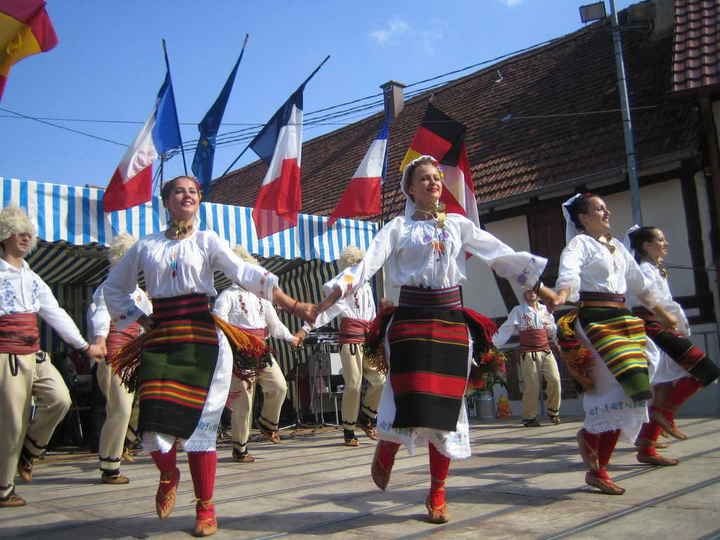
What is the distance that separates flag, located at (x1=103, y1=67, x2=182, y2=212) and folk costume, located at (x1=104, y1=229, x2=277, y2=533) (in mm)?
4067

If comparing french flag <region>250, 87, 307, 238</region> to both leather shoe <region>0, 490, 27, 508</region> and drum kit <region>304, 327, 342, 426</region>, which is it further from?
leather shoe <region>0, 490, 27, 508</region>

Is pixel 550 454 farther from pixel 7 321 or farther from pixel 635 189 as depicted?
pixel 635 189

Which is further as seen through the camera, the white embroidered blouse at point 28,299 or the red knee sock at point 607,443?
the white embroidered blouse at point 28,299

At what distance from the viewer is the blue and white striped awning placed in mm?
7340

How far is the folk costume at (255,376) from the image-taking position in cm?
675

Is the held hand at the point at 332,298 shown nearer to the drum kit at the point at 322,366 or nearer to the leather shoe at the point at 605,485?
the leather shoe at the point at 605,485

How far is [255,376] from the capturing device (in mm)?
6926

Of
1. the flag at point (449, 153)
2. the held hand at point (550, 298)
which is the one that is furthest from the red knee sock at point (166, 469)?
the flag at point (449, 153)

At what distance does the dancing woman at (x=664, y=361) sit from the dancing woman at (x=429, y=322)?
1.80 meters

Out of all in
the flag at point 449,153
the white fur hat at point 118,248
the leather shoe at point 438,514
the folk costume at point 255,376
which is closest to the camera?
the leather shoe at point 438,514

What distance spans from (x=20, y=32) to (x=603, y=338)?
5912 millimetres

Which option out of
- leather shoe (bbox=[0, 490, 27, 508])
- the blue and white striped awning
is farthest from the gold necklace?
the blue and white striped awning

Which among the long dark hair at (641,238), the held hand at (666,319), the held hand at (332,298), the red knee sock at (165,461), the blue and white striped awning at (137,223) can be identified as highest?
the blue and white striped awning at (137,223)

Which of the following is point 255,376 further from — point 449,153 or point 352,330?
point 449,153
